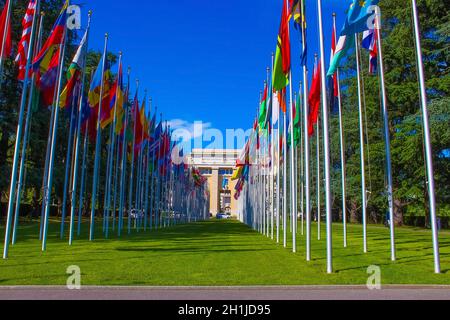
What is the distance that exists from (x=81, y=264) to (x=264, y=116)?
14.8 m

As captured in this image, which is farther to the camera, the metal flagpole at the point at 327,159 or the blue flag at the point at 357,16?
the blue flag at the point at 357,16

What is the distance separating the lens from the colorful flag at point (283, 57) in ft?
59.8

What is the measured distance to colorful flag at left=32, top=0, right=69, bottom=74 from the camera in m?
18.3

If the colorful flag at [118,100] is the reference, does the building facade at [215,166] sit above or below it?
above

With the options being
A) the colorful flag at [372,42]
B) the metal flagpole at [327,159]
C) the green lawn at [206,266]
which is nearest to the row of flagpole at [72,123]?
the green lawn at [206,266]

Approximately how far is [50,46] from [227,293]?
1318 cm

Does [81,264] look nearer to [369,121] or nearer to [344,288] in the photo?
[344,288]

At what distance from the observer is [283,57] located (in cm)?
1866

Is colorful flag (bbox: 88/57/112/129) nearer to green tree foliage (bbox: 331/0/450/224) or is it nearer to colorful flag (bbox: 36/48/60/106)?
Result: colorful flag (bbox: 36/48/60/106)

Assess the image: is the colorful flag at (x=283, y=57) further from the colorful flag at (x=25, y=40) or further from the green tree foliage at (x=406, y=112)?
the green tree foliage at (x=406, y=112)

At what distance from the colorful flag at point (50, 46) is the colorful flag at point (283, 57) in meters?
8.71
